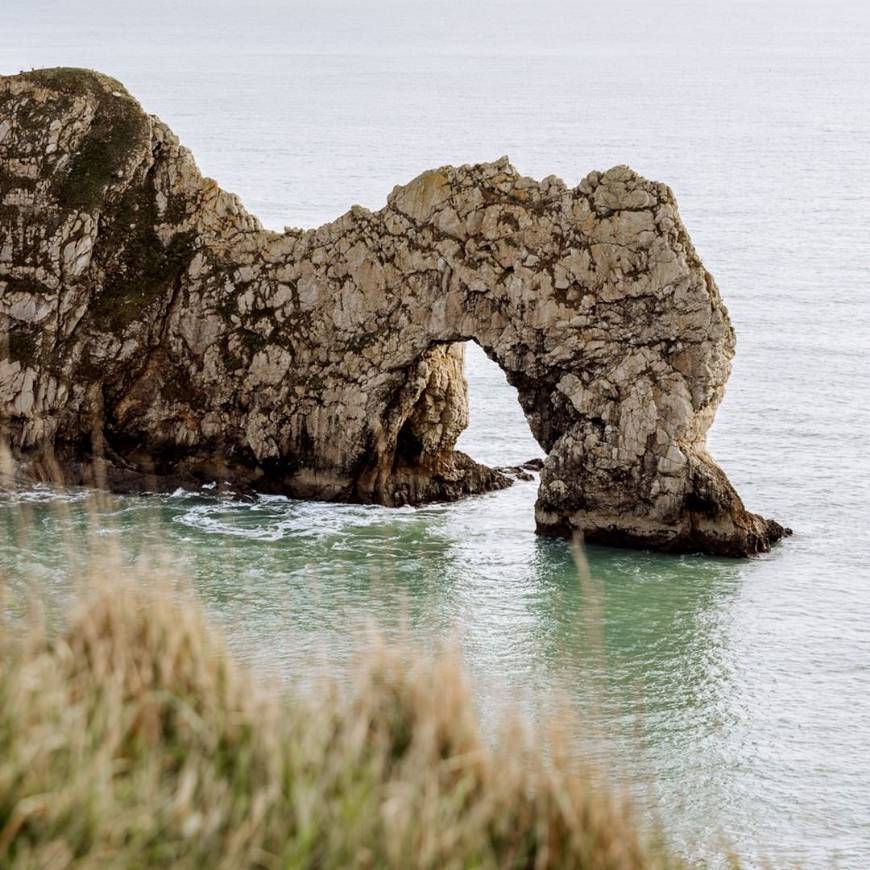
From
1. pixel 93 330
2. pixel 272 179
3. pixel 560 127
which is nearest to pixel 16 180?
pixel 93 330

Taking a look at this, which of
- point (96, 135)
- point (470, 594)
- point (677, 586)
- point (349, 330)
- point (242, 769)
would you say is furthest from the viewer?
point (96, 135)

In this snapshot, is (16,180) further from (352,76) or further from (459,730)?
(352,76)

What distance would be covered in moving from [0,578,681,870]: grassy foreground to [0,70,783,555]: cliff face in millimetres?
25760

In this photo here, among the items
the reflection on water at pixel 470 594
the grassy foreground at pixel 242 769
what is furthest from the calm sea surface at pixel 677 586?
the grassy foreground at pixel 242 769

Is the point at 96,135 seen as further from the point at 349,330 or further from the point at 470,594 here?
the point at 470,594

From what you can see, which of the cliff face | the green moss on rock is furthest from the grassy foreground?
the green moss on rock

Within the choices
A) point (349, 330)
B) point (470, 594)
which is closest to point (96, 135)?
point (349, 330)

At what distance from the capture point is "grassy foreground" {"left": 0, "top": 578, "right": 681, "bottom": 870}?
1132 cm

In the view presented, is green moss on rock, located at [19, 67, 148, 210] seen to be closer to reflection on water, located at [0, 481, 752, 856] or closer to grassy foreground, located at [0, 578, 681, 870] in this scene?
reflection on water, located at [0, 481, 752, 856]

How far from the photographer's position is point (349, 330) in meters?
41.5

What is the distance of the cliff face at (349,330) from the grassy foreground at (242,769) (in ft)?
84.5

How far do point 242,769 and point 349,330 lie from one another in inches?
1170

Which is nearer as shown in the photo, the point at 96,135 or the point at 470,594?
the point at 470,594

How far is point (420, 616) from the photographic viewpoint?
116ft
